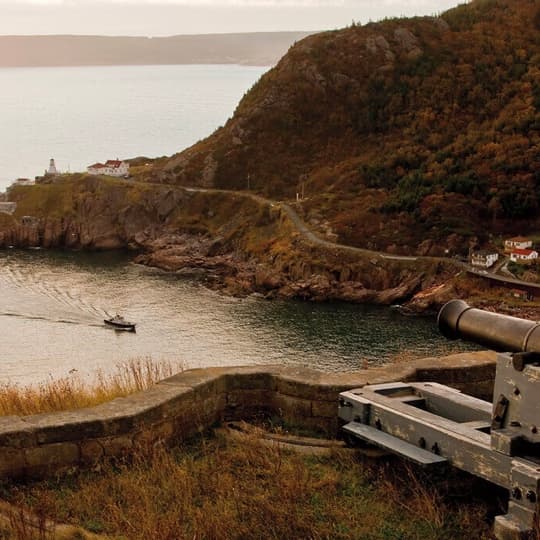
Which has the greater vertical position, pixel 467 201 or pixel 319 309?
pixel 467 201

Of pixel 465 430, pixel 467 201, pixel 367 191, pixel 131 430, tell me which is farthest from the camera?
pixel 367 191

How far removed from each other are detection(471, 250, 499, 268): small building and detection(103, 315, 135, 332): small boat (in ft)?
90.4

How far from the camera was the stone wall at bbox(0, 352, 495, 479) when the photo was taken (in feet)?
20.2

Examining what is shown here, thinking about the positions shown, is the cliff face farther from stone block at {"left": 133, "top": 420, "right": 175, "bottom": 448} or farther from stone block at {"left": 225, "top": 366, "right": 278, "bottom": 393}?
stone block at {"left": 133, "top": 420, "right": 175, "bottom": 448}

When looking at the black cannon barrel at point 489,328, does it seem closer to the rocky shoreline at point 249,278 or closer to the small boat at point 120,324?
the small boat at point 120,324

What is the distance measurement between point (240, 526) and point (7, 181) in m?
130

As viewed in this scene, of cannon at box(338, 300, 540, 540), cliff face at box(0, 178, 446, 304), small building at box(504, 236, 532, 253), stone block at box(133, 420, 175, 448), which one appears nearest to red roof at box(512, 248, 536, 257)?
small building at box(504, 236, 532, 253)

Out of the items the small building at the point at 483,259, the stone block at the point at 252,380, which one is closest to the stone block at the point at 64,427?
the stone block at the point at 252,380

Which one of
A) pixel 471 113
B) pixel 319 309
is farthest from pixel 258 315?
pixel 471 113

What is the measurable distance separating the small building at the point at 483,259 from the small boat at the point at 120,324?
Answer: 27566 millimetres

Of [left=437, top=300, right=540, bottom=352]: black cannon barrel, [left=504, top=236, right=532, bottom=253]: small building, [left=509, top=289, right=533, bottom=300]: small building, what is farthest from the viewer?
[left=504, top=236, right=532, bottom=253]: small building

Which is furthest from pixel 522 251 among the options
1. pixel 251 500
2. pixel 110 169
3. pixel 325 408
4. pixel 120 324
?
pixel 251 500

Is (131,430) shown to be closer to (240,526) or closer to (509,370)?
(240,526)

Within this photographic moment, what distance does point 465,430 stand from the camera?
18.8 feet
